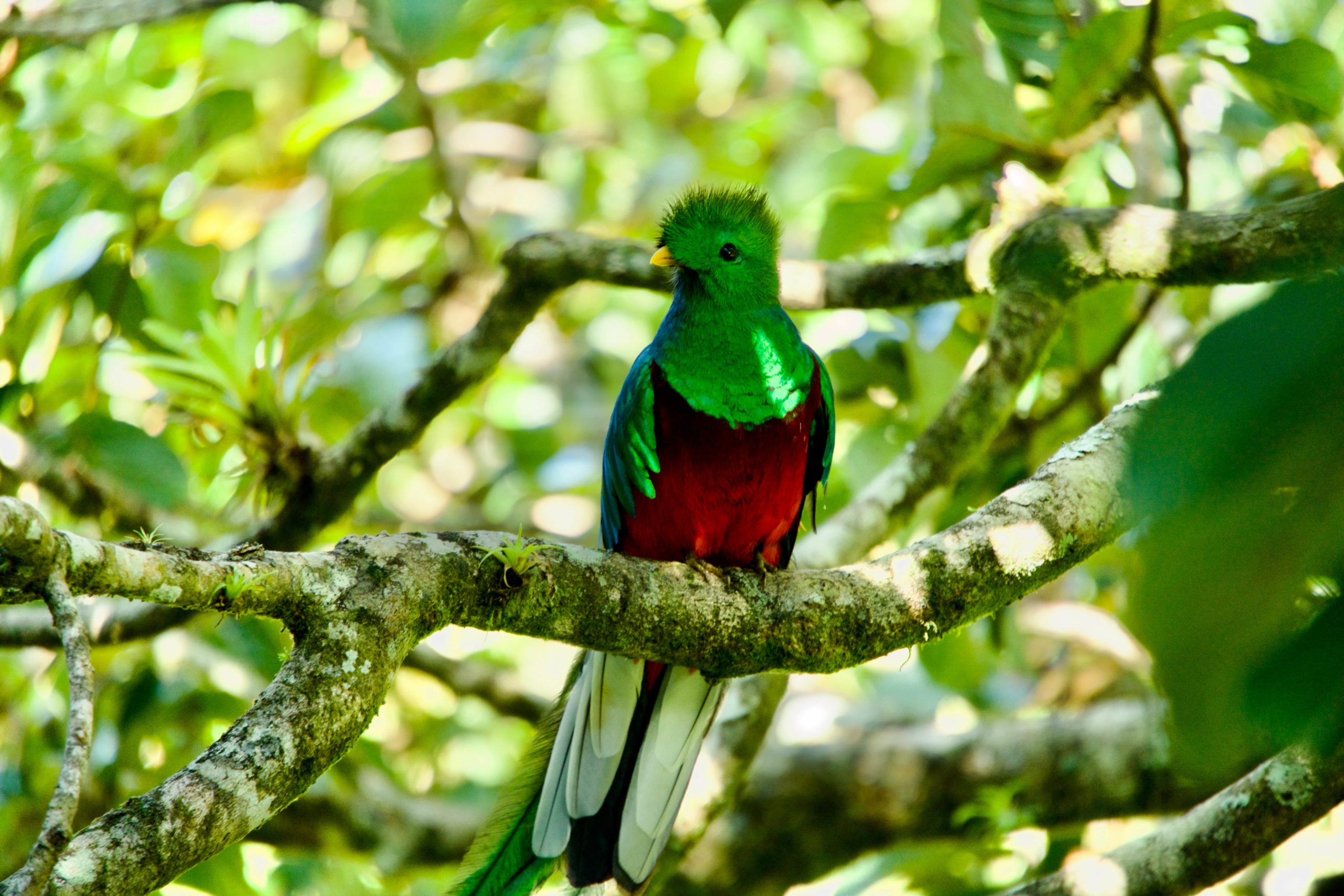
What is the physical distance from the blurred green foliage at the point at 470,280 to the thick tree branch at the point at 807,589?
38.8 inches

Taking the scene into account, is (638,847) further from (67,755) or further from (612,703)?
(67,755)

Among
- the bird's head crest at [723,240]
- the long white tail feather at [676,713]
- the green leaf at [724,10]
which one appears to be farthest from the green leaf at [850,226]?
the long white tail feather at [676,713]

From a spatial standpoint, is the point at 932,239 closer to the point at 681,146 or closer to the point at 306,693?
the point at 681,146

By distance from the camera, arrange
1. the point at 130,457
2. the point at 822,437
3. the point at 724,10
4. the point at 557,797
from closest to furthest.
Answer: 1. the point at 557,797
2. the point at 822,437
3. the point at 130,457
4. the point at 724,10

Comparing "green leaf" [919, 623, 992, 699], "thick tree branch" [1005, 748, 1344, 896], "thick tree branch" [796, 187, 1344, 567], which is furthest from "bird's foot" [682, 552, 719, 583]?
"green leaf" [919, 623, 992, 699]

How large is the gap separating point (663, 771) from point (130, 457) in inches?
74.3

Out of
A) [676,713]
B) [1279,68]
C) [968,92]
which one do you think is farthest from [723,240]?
[1279,68]

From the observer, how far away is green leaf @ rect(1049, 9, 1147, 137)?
3336 millimetres

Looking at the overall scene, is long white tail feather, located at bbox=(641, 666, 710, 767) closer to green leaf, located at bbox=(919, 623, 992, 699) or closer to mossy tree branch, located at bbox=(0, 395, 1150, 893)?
mossy tree branch, located at bbox=(0, 395, 1150, 893)

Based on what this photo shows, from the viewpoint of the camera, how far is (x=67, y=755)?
123 centimetres

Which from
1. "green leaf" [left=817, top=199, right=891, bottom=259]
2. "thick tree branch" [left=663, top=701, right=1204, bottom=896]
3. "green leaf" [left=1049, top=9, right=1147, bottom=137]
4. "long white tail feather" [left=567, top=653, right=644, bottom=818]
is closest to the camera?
"long white tail feather" [left=567, top=653, right=644, bottom=818]

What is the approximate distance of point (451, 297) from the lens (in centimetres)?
581

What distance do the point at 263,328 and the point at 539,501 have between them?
212 centimetres

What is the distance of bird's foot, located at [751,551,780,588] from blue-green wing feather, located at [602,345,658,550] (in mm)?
348
